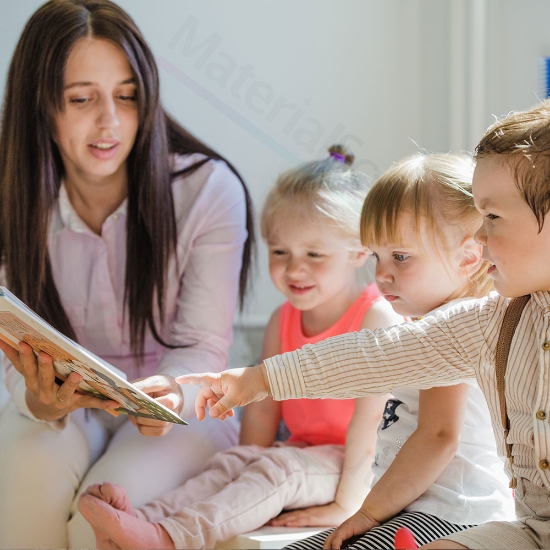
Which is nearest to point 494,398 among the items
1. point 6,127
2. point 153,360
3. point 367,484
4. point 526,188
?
point 526,188

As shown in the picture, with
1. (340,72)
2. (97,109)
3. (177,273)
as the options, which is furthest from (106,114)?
(340,72)

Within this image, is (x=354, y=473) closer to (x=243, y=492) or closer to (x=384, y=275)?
(x=243, y=492)

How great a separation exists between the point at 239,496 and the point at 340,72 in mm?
826

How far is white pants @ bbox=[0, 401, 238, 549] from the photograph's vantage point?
1.29 metres

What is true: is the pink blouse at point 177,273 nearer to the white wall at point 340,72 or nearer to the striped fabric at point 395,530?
the white wall at point 340,72

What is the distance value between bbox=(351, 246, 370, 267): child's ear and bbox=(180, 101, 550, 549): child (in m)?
Answer: 0.45

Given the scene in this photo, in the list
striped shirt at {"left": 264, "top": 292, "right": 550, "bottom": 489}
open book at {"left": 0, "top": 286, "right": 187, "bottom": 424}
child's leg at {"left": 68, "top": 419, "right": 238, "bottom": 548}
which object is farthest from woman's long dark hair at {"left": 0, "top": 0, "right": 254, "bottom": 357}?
striped shirt at {"left": 264, "top": 292, "right": 550, "bottom": 489}

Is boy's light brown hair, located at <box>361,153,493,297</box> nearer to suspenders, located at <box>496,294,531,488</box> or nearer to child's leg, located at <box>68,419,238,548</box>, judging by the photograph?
suspenders, located at <box>496,294,531,488</box>

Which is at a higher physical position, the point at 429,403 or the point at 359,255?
the point at 359,255

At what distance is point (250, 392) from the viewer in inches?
38.9

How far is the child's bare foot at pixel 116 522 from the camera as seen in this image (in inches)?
45.7

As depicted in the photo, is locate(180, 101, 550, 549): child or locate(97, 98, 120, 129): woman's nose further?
locate(97, 98, 120, 129): woman's nose

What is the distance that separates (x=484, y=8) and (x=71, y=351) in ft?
3.58

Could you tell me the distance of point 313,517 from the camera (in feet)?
4.32
